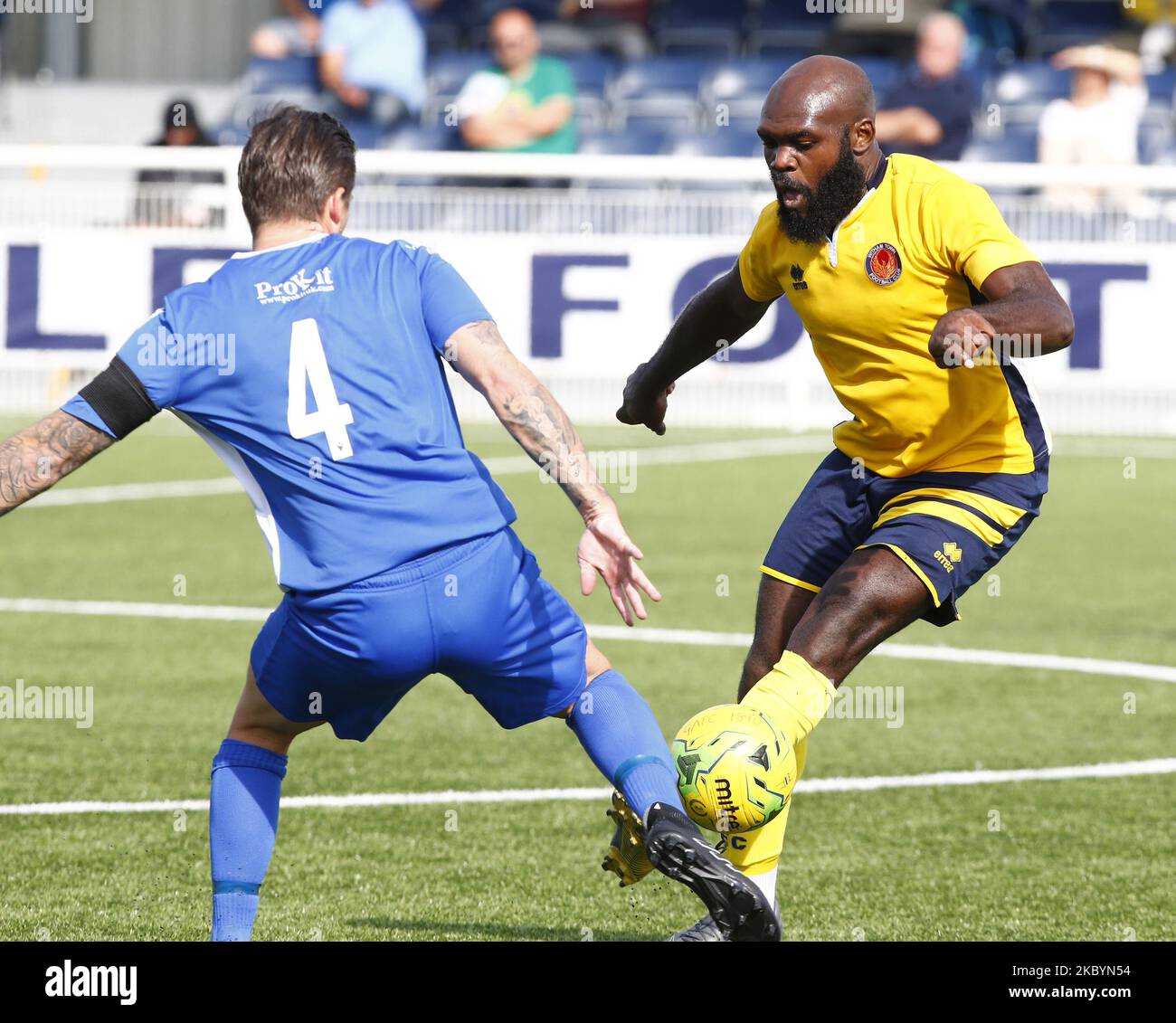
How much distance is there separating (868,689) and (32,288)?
8079 millimetres

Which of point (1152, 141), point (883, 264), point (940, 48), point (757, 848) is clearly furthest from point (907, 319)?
point (1152, 141)

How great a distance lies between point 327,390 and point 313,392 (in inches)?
1.2

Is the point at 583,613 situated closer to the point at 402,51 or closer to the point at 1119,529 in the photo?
the point at 1119,529

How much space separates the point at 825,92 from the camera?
475cm

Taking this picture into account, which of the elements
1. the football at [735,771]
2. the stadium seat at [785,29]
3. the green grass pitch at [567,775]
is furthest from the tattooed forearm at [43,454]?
the stadium seat at [785,29]

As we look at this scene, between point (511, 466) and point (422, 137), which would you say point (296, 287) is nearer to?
point (511, 466)

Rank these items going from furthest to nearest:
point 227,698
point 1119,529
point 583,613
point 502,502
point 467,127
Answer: point 467,127 → point 1119,529 → point 583,613 → point 227,698 → point 502,502

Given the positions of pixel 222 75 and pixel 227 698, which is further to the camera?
pixel 222 75

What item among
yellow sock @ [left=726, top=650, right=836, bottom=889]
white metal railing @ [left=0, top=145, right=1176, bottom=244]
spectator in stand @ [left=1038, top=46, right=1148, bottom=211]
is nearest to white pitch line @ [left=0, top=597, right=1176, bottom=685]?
yellow sock @ [left=726, top=650, right=836, bottom=889]

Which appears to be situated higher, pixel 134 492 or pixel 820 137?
pixel 820 137

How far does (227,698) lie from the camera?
7793mm

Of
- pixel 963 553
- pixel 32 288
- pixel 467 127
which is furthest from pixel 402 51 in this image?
pixel 963 553

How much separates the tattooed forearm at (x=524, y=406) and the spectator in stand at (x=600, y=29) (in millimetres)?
16324

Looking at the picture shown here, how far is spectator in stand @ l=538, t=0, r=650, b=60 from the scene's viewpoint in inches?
800
